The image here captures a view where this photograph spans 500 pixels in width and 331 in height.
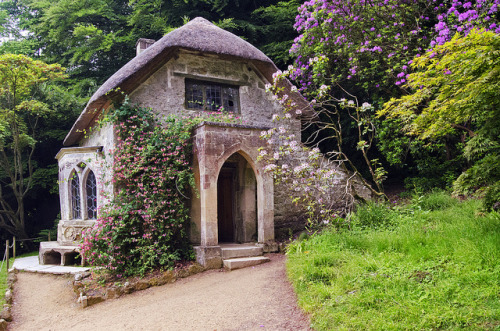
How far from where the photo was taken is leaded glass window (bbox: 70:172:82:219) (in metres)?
9.36

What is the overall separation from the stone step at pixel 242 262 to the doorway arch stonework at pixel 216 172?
29 centimetres

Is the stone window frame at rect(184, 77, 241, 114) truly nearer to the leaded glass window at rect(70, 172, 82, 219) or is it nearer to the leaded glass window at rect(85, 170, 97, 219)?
the leaded glass window at rect(85, 170, 97, 219)

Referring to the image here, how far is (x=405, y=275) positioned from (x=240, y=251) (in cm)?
398

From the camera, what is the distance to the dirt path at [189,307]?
452cm

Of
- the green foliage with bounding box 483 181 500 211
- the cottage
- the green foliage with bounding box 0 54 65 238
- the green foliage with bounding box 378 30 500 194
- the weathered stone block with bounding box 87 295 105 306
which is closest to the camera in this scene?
the green foliage with bounding box 378 30 500 194

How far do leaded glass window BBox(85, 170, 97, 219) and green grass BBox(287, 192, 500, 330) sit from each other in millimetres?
5529

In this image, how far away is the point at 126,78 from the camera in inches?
301

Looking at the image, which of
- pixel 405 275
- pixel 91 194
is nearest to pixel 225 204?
pixel 91 194

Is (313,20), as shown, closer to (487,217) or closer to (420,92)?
(420,92)

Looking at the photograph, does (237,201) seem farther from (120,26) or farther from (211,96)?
(120,26)

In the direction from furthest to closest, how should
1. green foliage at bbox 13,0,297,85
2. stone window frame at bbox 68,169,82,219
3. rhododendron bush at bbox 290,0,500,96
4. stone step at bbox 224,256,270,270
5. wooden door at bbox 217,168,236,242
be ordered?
green foliage at bbox 13,0,297,85, wooden door at bbox 217,168,236,242, stone window frame at bbox 68,169,82,219, rhododendron bush at bbox 290,0,500,96, stone step at bbox 224,256,270,270

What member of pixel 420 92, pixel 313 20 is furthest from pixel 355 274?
pixel 313 20

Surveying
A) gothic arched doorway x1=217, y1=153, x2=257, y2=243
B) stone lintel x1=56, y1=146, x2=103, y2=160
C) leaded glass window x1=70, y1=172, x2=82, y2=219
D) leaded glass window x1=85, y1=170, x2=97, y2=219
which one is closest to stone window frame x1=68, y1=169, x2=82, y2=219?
leaded glass window x1=70, y1=172, x2=82, y2=219

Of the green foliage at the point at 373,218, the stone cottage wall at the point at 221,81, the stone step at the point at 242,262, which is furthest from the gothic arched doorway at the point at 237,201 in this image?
the green foliage at the point at 373,218
